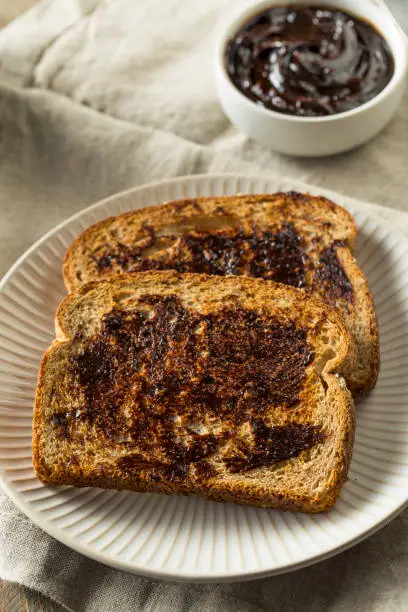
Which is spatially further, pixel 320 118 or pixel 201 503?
pixel 320 118

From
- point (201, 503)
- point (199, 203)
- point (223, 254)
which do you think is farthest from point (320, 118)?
point (201, 503)

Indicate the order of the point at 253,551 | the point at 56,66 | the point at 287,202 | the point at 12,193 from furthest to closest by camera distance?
the point at 56,66 → the point at 12,193 → the point at 287,202 → the point at 253,551

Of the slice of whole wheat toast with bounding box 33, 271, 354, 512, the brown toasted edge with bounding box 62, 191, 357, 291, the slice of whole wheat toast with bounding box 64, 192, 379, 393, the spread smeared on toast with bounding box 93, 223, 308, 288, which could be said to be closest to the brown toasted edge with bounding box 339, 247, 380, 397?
the slice of whole wheat toast with bounding box 64, 192, 379, 393

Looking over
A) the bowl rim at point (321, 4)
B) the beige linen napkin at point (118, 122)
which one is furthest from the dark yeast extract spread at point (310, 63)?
the beige linen napkin at point (118, 122)

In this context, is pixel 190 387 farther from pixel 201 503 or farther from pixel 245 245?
pixel 245 245

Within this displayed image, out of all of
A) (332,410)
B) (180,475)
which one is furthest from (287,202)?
(180,475)

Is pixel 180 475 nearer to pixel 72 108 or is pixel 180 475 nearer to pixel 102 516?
pixel 102 516

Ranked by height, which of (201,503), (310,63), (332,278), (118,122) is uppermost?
(310,63)
